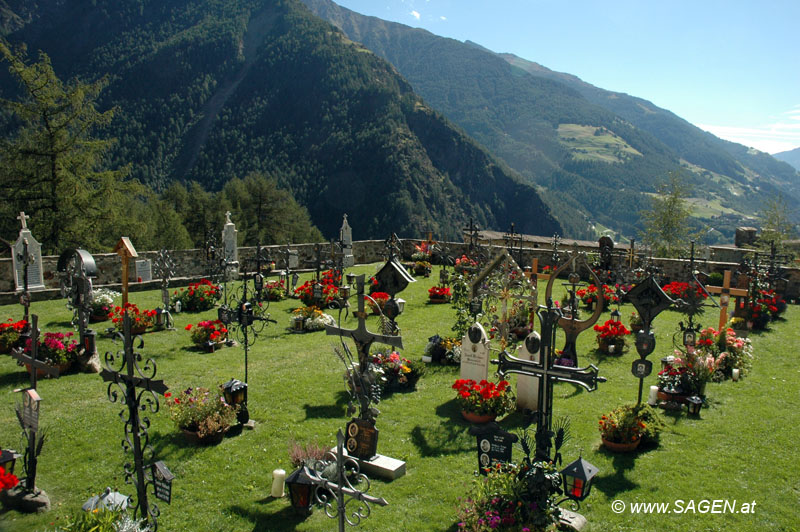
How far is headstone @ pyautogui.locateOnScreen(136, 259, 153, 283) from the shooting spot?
64.1 ft

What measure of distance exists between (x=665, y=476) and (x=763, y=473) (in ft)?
4.29

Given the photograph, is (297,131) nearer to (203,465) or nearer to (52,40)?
(52,40)

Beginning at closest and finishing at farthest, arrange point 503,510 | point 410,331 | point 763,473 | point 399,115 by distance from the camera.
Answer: point 503,510
point 763,473
point 410,331
point 399,115

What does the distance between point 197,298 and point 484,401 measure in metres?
11.2

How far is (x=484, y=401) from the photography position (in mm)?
8914

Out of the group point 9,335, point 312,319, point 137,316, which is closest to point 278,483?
point 312,319

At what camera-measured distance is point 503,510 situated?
5285 mm

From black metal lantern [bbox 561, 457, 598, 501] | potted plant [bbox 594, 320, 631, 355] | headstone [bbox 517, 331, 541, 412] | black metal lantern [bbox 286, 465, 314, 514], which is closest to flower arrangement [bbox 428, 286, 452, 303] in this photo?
potted plant [bbox 594, 320, 631, 355]

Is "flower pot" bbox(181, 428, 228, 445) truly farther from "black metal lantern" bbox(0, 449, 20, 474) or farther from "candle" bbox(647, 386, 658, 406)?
"candle" bbox(647, 386, 658, 406)

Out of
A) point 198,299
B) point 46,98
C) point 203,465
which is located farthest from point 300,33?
point 203,465

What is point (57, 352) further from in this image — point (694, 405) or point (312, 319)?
point (694, 405)

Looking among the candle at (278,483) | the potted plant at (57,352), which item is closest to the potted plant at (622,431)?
the candle at (278,483)

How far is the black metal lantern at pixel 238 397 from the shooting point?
8.41m

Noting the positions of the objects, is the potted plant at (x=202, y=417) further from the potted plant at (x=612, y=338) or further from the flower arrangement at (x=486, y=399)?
the potted plant at (x=612, y=338)
